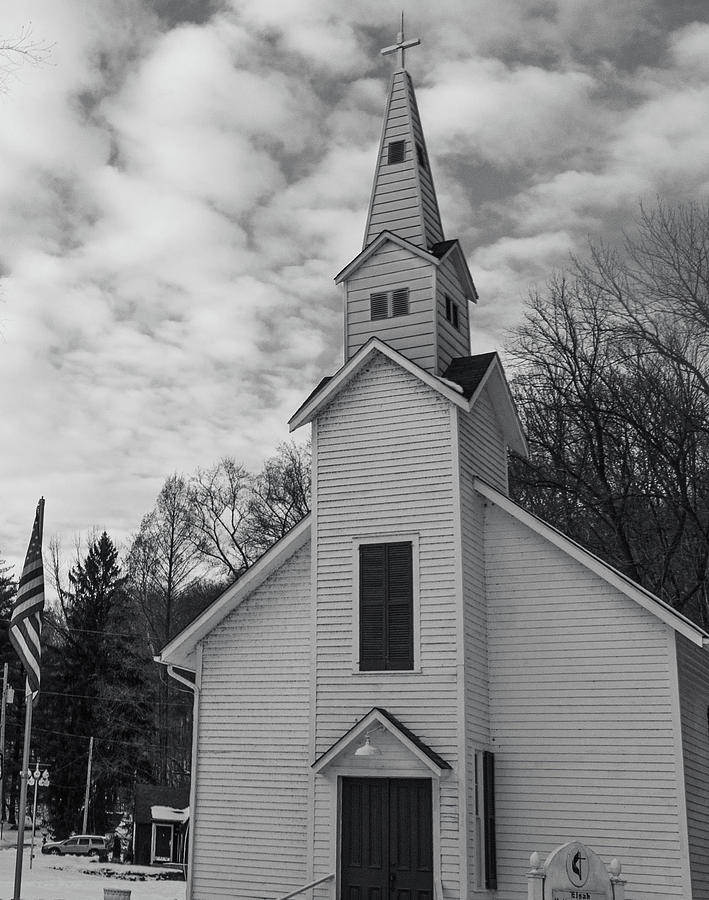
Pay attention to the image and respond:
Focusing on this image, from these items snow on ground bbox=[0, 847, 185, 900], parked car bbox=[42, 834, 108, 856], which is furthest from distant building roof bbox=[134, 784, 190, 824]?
parked car bbox=[42, 834, 108, 856]

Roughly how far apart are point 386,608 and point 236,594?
112 inches

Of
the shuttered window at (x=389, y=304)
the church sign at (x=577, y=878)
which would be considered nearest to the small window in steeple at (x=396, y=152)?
the shuttered window at (x=389, y=304)

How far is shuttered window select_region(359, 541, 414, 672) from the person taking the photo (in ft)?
48.5

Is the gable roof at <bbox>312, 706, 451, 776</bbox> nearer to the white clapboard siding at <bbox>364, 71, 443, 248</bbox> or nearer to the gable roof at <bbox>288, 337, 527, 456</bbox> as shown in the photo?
the gable roof at <bbox>288, 337, 527, 456</bbox>

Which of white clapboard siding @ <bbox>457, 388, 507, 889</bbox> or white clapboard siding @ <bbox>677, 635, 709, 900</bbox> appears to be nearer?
white clapboard siding @ <bbox>677, 635, 709, 900</bbox>

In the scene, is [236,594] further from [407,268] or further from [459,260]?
[459,260]

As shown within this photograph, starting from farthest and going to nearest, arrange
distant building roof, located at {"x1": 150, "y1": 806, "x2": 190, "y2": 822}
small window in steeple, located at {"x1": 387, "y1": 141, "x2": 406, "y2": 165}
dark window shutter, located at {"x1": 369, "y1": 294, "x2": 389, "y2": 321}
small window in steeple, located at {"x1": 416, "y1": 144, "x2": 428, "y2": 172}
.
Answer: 1. distant building roof, located at {"x1": 150, "y1": 806, "x2": 190, "y2": 822}
2. small window in steeple, located at {"x1": 416, "y1": 144, "x2": 428, "y2": 172}
3. small window in steeple, located at {"x1": 387, "y1": 141, "x2": 406, "y2": 165}
4. dark window shutter, located at {"x1": 369, "y1": 294, "x2": 389, "y2": 321}

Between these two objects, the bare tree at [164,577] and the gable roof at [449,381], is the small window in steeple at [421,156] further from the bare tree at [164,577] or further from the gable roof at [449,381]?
the bare tree at [164,577]

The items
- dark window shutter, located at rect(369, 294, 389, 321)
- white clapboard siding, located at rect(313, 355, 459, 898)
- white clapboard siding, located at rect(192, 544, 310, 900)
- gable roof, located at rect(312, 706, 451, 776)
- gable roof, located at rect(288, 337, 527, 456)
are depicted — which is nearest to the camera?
gable roof, located at rect(312, 706, 451, 776)

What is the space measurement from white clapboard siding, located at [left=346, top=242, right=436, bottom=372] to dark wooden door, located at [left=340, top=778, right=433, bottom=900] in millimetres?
6567

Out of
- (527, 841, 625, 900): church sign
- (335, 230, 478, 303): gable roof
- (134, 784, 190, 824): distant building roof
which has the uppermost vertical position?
A: (335, 230, 478, 303): gable roof

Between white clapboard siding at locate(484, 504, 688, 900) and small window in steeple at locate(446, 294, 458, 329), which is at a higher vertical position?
small window in steeple at locate(446, 294, 458, 329)

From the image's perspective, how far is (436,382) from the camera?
1523cm

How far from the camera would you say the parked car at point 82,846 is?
41.2m
